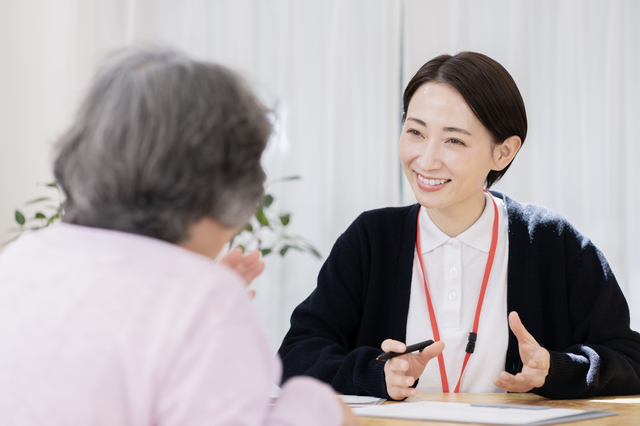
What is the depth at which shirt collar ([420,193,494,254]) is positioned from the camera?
1707mm

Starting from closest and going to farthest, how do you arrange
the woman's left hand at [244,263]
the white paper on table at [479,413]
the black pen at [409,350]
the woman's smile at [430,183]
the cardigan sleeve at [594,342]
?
the white paper on table at [479,413]
the woman's left hand at [244,263]
the black pen at [409,350]
the cardigan sleeve at [594,342]
the woman's smile at [430,183]

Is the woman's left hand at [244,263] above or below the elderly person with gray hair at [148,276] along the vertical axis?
below

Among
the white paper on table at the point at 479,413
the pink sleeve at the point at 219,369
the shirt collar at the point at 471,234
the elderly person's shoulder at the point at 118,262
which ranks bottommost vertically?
the white paper on table at the point at 479,413

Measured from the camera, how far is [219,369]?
22.1 inches

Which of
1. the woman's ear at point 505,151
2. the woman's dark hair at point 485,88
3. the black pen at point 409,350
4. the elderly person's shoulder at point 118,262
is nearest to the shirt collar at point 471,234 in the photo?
the woman's ear at point 505,151

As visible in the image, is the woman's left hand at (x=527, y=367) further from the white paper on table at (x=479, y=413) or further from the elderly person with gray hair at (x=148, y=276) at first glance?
the elderly person with gray hair at (x=148, y=276)

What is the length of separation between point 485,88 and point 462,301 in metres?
0.60

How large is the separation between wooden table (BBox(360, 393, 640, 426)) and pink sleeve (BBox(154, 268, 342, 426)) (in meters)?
0.46

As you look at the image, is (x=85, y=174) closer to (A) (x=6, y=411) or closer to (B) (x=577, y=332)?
(A) (x=6, y=411)

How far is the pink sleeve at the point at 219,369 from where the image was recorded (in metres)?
0.56

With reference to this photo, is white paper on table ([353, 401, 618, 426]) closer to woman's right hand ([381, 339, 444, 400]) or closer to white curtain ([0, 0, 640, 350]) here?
woman's right hand ([381, 339, 444, 400])

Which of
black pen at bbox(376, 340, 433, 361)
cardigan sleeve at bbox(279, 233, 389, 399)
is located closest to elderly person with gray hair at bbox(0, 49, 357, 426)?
black pen at bbox(376, 340, 433, 361)

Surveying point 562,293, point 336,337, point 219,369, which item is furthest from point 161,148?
point 562,293

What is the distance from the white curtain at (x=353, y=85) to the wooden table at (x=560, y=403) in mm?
1766
